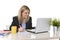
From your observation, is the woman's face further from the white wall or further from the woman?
the white wall

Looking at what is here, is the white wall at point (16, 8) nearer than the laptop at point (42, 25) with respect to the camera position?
No

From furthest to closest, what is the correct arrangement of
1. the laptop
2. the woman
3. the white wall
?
the white wall
the woman
the laptop

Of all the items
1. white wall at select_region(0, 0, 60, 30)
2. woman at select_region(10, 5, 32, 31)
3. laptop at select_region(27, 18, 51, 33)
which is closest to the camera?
laptop at select_region(27, 18, 51, 33)

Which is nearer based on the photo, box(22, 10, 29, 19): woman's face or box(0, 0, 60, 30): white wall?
box(22, 10, 29, 19): woman's face

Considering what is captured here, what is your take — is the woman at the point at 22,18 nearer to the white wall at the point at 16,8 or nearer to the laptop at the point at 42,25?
the laptop at the point at 42,25

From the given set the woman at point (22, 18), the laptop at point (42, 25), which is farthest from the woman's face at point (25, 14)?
the laptop at point (42, 25)

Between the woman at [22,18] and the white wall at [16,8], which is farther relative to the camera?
the white wall at [16,8]

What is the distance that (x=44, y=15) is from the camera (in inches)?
158

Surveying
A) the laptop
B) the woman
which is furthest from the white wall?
the laptop

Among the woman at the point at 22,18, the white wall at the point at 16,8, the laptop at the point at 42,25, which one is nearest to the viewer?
the laptop at the point at 42,25

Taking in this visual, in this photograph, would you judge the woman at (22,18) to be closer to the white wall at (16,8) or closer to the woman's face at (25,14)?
the woman's face at (25,14)

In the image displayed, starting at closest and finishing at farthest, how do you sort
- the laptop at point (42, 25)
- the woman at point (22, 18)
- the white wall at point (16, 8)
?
1. the laptop at point (42, 25)
2. the woman at point (22, 18)
3. the white wall at point (16, 8)

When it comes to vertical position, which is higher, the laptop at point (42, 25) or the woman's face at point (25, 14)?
the woman's face at point (25, 14)

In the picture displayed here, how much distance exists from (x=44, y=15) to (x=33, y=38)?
2.25 metres
